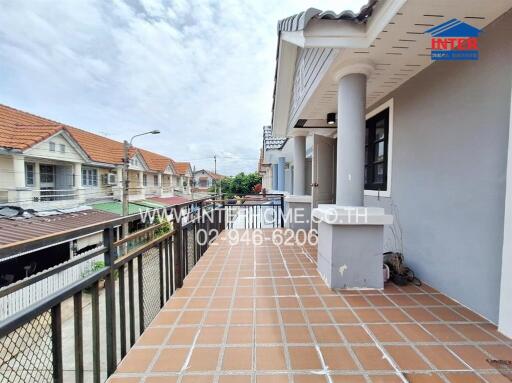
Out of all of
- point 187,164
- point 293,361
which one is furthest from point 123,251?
point 187,164

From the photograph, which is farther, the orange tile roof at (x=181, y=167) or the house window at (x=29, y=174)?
the orange tile roof at (x=181, y=167)

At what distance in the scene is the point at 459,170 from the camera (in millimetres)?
2180

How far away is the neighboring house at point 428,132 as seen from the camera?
1.82 metres

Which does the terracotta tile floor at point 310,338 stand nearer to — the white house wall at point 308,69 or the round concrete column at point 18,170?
the white house wall at point 308,69

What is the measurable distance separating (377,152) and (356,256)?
1878 millimetres

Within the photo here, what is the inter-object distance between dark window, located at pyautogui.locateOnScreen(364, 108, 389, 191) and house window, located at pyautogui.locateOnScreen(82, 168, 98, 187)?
14044 millimetres

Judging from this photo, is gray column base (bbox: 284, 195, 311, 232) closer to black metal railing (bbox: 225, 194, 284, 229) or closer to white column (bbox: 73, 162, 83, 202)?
black metal railing (bbox: 225, 194, 284, 229)

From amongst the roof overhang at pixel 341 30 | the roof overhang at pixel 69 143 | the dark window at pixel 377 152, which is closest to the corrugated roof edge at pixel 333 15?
the roof overhang at pixel 341 30

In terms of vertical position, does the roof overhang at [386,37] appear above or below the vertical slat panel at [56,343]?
above

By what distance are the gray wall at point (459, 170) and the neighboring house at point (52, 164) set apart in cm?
1082

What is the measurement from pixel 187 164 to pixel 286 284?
→ 29188 mm

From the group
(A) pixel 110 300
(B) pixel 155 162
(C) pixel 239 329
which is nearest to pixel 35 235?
(A) pixel 110 300

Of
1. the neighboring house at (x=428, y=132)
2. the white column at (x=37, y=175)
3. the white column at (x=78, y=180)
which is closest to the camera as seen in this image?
the neighboring house at (x=428, y=132)

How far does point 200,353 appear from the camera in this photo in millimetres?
1627
